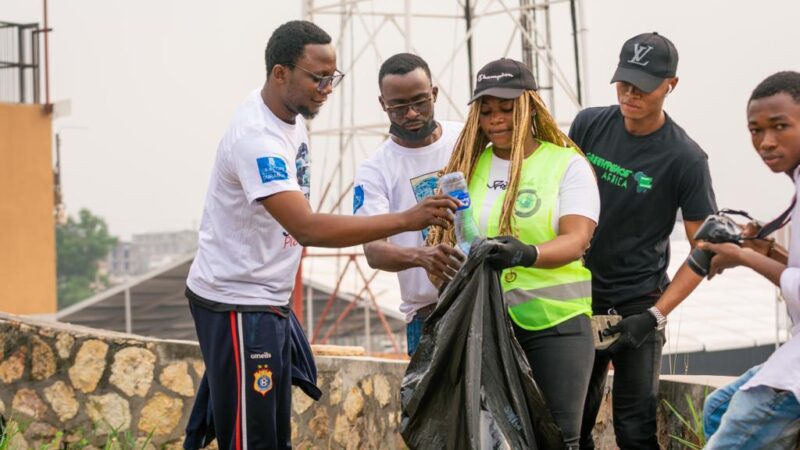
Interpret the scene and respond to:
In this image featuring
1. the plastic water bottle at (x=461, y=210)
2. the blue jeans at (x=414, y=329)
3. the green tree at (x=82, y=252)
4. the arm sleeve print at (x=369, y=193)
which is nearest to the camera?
the plastic water bottle at (x=461, y=210)

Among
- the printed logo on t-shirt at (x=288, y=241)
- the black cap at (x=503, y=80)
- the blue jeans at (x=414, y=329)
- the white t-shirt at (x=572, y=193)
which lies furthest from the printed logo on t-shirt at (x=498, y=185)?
the blue jeans at (x=414, y=329)

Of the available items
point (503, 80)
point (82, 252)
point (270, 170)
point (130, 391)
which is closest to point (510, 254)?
point (503, 80)

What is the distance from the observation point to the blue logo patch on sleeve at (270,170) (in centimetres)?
448

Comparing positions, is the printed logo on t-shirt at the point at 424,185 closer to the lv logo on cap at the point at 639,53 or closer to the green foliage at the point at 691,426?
the lv logo on cap at the point at 639,53

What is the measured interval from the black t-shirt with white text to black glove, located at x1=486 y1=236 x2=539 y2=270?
2.59 feet

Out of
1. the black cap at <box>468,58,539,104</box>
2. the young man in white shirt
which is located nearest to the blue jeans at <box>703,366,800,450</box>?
the young man in white shirt

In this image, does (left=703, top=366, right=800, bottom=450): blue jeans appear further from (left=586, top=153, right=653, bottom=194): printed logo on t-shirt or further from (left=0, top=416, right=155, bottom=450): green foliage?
(left=0, top=416, right=155, bottom=450): green foliage

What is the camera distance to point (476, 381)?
165 inches

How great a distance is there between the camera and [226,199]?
4715 millimetres

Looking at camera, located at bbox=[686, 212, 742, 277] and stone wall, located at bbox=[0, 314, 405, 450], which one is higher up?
camera, located at bbox=[686, 212, 742, 277]

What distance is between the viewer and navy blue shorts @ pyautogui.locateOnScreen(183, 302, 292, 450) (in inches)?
185

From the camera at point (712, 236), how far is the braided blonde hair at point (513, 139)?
0.85 meters

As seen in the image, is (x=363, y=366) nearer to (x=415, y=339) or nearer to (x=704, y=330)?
(x=415, y=339)

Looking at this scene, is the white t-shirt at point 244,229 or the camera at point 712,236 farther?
the white t-shirt at point 244,229
